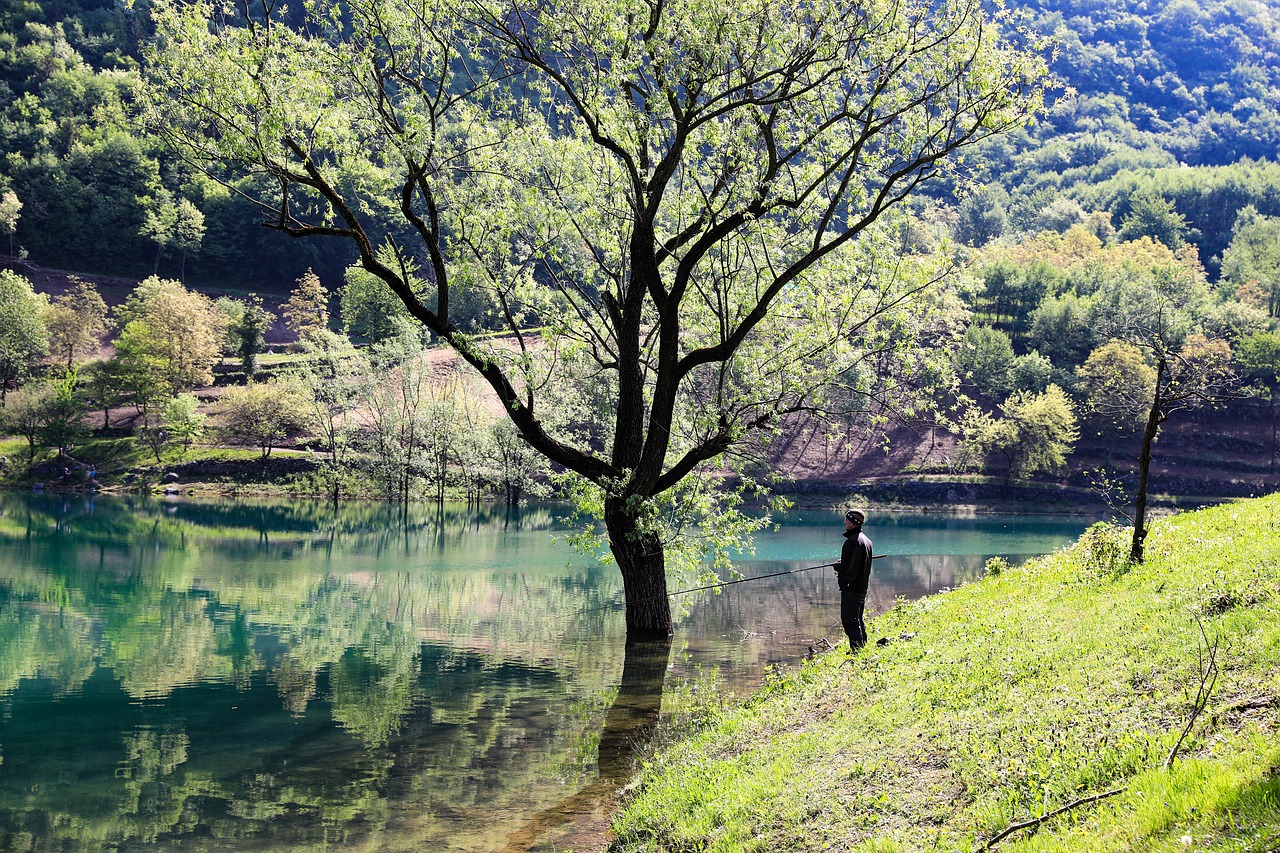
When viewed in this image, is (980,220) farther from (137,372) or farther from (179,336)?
(137,372)

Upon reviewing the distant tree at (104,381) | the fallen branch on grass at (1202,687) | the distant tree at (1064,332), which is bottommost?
the fallen branch on grass at (1202,687)

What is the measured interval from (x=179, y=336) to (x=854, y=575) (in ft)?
261

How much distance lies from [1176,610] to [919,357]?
8.63 metres

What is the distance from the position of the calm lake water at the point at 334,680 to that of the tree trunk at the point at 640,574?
0.83 m

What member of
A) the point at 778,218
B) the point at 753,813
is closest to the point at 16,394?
the point at 778,218

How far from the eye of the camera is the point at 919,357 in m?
17.7

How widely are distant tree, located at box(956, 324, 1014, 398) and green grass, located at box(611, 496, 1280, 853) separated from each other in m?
76.1

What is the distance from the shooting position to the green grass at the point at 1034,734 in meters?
6.00

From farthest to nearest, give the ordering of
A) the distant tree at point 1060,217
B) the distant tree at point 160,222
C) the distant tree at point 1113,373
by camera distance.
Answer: the distant tree at point 1060,217 < the distant tree at point 160,222 < the distant tree at point 1113,373

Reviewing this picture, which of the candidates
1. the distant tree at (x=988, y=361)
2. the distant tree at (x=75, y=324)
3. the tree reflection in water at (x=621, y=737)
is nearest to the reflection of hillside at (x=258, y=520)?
the tree reflection in water at (x=621, y=737)

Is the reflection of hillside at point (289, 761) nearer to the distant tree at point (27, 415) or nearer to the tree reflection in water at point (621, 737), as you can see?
the tree reflection in water at point (621, 737)

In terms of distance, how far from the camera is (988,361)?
86125 mm

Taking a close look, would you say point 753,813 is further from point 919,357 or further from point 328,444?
point 328,444

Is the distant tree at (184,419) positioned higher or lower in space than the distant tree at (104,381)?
lower
